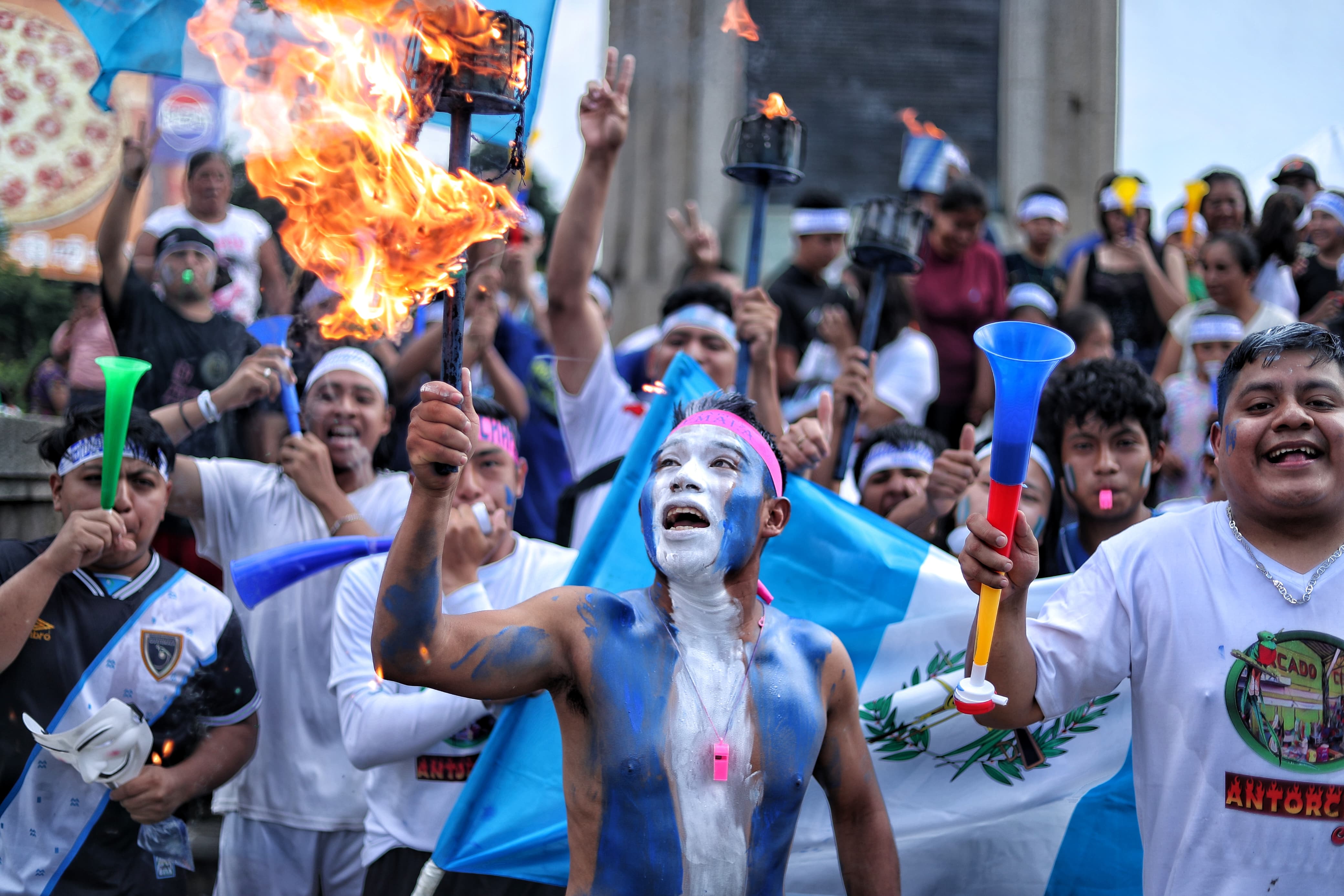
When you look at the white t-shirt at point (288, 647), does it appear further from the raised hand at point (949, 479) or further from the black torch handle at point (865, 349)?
the raised hand at point (949, 479)

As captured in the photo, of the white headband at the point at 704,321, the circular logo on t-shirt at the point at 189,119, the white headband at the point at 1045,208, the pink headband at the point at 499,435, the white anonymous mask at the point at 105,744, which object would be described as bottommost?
the white anonymous mask at the point at 105,744

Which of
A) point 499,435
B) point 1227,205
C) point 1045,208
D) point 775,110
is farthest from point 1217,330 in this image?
point 499,435

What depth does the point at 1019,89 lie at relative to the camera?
33.0 feet

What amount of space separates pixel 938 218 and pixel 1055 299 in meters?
1.01

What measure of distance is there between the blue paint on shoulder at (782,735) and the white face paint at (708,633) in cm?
3

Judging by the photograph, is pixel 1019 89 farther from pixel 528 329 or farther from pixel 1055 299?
pixel 528 329

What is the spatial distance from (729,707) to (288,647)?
81.6 inches

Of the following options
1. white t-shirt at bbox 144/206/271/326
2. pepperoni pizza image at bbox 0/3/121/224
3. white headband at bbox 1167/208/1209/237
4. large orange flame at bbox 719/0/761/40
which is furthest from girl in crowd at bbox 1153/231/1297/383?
pepperoni pizza image at bbox 0/3/121/224

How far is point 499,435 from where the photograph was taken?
4293 millimetres

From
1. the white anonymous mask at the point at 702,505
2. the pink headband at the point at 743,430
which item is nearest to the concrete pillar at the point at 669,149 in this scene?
the pink headband at the point at 743,430

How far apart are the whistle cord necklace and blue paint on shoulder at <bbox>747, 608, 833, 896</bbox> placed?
2 centimetres

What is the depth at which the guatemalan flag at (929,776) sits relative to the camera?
11.2 ft

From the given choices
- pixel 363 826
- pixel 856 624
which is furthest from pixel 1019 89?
pixel 363 826

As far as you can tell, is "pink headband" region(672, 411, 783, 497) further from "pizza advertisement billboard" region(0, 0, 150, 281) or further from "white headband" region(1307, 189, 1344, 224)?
"white headband" region(1307, 189, 1344, 224)
